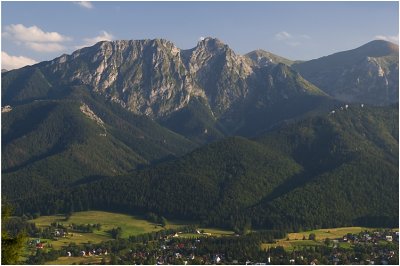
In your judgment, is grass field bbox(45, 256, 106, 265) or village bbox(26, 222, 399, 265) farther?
grass field bbox(45, 256, 106, 265)

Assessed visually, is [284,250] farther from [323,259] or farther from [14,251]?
[14,251]

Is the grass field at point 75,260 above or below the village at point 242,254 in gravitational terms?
below

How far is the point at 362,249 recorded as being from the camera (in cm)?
19000

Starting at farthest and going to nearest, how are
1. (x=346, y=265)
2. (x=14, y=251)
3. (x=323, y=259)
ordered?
(x=323, y=259) → (x=346, y=265) → (x=14, y=251)

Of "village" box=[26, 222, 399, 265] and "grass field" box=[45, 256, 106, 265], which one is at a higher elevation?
"village" box=[26, 222, 399, 265]

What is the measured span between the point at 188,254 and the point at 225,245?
1608 cm

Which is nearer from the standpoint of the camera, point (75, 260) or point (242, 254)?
point (242, 254)

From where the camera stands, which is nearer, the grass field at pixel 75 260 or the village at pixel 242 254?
the village at pixel 242 254

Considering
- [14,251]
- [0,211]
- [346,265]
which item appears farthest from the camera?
[346,265]

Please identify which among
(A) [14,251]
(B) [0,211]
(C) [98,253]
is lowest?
(C) [98,253]

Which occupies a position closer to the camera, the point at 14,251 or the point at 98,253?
the point at 14,251

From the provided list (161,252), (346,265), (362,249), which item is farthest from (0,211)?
(362,249)

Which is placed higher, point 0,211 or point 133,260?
point 0,211

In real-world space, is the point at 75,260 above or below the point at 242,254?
below
